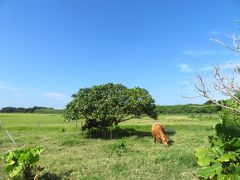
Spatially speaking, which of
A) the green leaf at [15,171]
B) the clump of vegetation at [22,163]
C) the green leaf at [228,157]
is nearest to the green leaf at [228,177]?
the green leaf at [228,157]

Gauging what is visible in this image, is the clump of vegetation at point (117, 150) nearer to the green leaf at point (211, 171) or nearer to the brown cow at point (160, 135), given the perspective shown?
the brown cow at point (160, 135)

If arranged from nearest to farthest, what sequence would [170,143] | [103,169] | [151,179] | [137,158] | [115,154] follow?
[151,179], [103,169], [137,158], [115,154], [170,143]

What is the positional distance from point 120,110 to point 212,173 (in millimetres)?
15939

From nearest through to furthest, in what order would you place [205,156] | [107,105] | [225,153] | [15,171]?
[225,153] < [205,156] < [15,171] < [107,105]

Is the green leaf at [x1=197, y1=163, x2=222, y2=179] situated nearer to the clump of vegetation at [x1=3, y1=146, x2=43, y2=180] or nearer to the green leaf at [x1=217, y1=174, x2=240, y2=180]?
the green leaf at [x1=217, y1=174, x2=240, y2=180]

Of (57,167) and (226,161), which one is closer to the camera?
(226,161)

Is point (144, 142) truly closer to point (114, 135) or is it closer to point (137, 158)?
point (114, 135)

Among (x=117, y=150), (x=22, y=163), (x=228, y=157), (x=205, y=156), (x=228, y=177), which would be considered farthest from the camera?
(x=117, y=150)

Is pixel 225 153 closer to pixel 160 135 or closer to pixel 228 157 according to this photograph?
pixel 228 157

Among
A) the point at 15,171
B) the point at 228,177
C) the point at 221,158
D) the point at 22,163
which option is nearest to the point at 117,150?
the point at 22,163

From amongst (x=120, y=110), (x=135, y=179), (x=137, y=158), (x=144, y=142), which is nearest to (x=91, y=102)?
(x=120, y=110)

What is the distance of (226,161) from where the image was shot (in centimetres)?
725

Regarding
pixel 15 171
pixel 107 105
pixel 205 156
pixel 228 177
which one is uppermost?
pixel 107 105

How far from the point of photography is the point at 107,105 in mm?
23219
